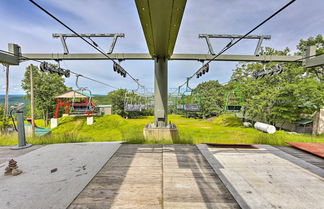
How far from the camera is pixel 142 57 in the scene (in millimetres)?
4906

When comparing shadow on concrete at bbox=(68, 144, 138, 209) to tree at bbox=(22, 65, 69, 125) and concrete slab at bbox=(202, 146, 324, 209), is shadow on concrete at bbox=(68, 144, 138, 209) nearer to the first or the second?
Result: concrete slab at bbox=(202, 146, 324, 209)

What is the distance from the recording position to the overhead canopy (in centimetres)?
172

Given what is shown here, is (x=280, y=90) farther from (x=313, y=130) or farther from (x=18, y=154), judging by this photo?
(x=18, y=154)

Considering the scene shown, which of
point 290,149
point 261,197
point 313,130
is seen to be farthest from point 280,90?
point 261,197

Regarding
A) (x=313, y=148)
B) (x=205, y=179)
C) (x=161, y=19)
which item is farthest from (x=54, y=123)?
(x=313, y=148)

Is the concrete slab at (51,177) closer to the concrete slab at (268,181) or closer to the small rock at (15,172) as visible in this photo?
the small rock at (15,172)

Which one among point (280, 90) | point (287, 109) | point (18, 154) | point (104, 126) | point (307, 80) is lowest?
point (104, 126)

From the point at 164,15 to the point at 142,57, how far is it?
3.08 m

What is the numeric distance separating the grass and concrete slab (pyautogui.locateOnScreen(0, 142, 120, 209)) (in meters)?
1.10

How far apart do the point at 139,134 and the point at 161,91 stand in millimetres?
1795

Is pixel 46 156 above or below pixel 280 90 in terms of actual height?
below

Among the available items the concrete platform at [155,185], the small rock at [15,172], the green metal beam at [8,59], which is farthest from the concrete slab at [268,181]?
the green metal beam at [8,59]

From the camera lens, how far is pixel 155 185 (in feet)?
6.04

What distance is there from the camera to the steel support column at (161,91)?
15.8ft
